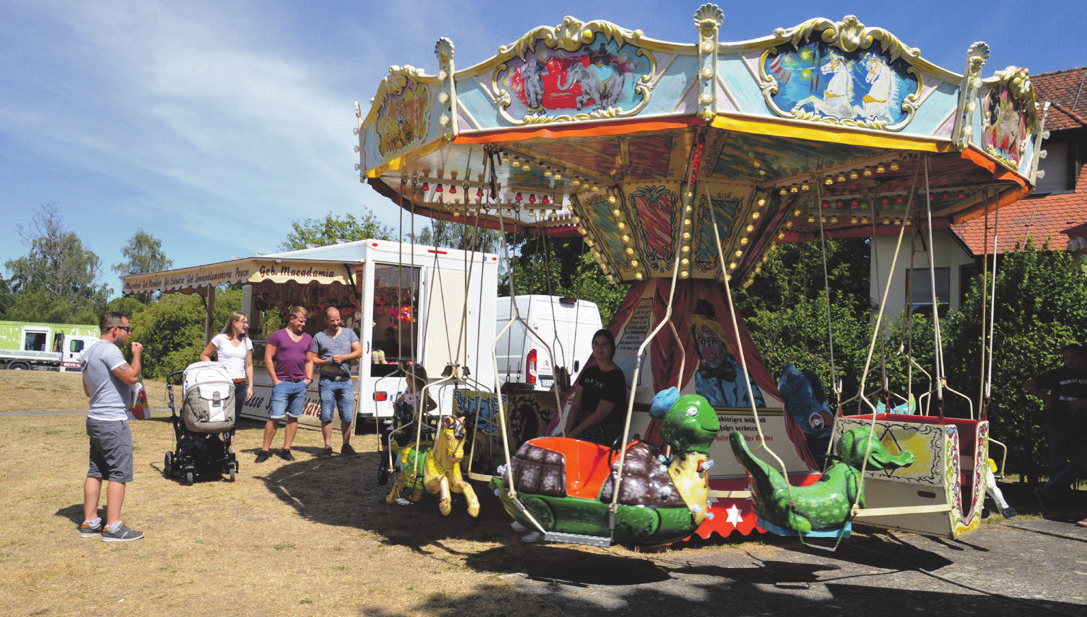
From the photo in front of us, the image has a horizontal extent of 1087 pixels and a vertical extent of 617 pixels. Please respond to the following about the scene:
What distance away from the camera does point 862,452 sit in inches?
192

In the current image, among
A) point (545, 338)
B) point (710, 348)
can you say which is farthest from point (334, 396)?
point (710, 348)

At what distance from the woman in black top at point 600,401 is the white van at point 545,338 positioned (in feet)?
16.0

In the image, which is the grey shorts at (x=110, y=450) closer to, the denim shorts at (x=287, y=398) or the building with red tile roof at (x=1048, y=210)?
the denim shorts at (x=287, y=398)

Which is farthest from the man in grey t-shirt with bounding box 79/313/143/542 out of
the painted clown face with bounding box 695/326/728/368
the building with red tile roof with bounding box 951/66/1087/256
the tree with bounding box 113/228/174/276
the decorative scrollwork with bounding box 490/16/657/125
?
the tree with bounding box 113/228/174/276

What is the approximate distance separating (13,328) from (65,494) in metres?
34.0

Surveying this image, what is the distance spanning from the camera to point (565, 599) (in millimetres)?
4340

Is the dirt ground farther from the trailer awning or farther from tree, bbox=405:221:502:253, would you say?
the trailer awning

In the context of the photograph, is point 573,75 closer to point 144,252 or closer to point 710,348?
point 710,348

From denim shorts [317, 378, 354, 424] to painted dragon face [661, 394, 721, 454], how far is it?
483 centimetres

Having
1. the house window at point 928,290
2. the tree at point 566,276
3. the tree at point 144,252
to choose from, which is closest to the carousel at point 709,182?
the tree at point 566,276

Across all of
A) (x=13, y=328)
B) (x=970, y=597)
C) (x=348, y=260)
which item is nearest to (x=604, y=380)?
(x=970, y=597)

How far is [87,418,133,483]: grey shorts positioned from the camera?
5.11 meters

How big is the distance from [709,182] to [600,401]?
2204mm

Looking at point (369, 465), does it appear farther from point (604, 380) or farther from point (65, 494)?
point (604, 380)
